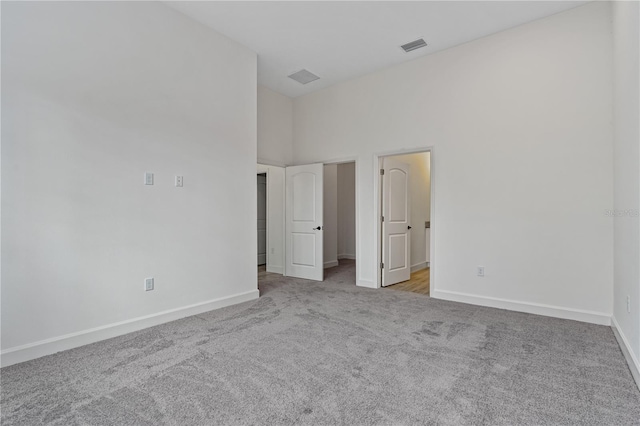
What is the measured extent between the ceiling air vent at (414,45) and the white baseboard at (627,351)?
141 inches

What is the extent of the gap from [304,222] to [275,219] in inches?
35.2

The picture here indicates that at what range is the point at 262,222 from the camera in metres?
6.79

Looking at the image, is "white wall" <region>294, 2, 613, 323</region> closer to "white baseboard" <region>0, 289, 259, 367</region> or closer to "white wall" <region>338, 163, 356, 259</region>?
"white baseboard" <region>0, 289, 259, 367</region>

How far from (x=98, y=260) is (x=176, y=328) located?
3.07 ft

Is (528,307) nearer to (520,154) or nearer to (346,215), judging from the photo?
(520,154)

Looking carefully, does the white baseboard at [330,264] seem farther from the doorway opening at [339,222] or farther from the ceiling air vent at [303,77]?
the ceiling air vent at [303,77]

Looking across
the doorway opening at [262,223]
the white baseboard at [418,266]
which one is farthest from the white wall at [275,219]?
the white baseboard at [418,266]

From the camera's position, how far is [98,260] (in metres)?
2.69

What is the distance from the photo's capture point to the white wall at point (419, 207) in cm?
605

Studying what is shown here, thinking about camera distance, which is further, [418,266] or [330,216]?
[330,216]

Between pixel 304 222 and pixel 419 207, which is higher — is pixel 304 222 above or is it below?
below

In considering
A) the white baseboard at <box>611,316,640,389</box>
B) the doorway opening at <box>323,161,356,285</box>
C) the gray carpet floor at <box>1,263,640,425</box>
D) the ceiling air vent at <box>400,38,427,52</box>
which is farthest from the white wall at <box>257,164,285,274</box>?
the white baseboard at <box>611,316,640,389</box>

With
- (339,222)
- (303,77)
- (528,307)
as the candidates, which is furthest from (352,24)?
(339,222)

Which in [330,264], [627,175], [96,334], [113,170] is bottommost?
[330,264]
